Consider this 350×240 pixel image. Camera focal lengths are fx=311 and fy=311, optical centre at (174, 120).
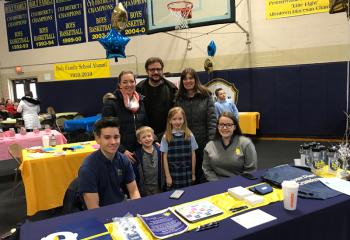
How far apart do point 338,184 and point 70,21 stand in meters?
10.2

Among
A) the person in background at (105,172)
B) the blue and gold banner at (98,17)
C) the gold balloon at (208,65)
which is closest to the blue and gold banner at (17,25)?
the blue and gold banner at (98,17)

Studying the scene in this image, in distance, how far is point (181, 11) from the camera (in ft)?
22.4

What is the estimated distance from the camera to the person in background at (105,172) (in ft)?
6.88

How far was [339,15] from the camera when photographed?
6883 millimetres

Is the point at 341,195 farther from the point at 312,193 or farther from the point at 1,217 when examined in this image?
the point at 1,217

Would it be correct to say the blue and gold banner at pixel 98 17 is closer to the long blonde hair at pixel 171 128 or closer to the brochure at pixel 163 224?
the long blonde hair at pixel 171 128

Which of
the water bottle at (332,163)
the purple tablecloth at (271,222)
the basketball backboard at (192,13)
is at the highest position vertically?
the basketball backboard at (192,13)

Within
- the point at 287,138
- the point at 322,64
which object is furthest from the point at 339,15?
the point at 287,138

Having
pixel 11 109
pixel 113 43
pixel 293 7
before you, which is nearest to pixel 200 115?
pixel 113 43

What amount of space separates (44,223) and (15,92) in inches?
467

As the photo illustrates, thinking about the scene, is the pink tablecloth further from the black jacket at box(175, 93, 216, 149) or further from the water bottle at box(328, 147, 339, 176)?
the water bottle at box(328, 147, 339, 176)

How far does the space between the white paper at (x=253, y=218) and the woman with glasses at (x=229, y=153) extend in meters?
0.89

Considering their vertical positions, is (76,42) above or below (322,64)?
above

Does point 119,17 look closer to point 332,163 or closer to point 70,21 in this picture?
point 332,163
